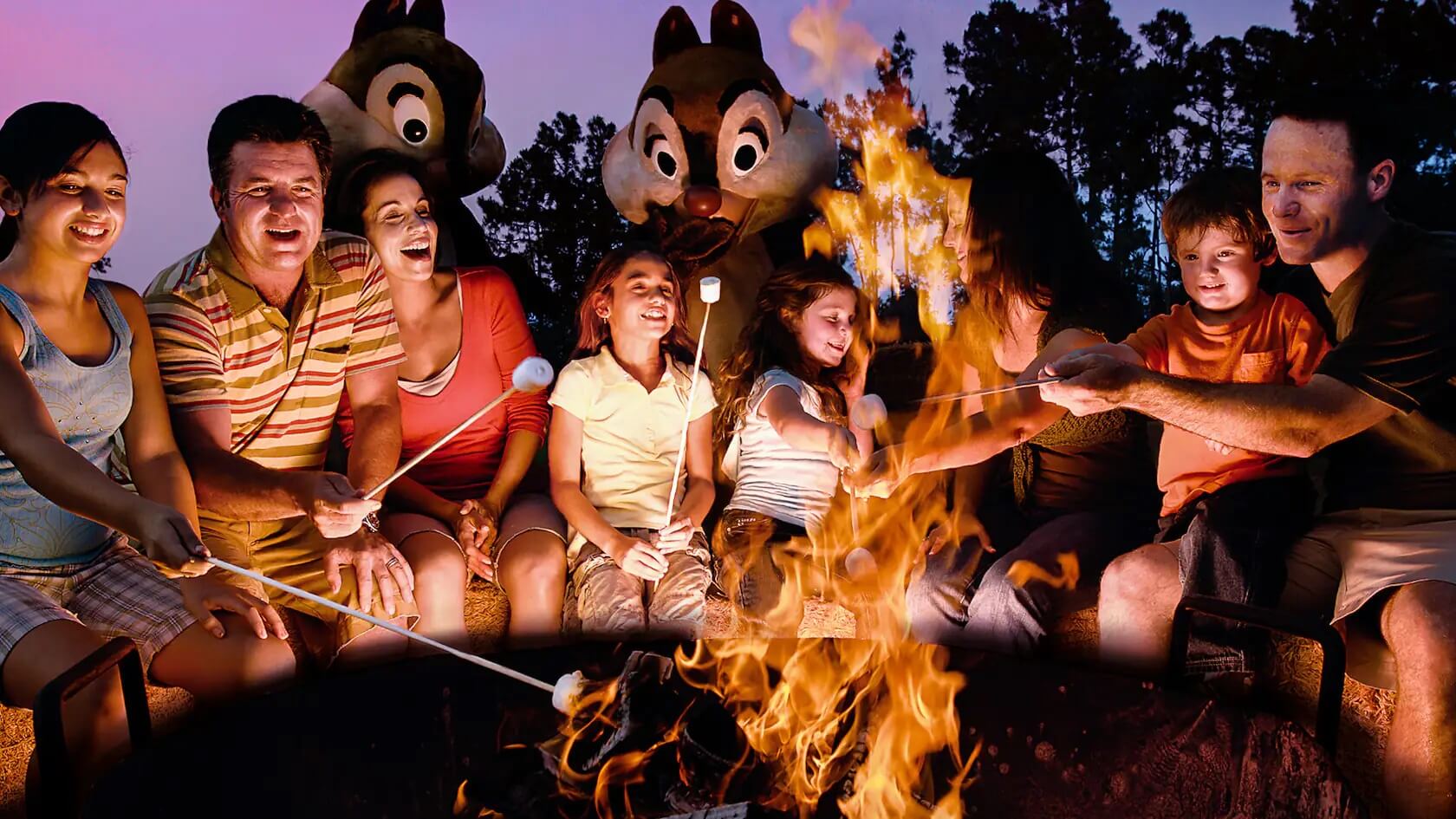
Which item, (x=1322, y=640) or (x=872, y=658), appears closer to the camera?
(x=1322, y=640)

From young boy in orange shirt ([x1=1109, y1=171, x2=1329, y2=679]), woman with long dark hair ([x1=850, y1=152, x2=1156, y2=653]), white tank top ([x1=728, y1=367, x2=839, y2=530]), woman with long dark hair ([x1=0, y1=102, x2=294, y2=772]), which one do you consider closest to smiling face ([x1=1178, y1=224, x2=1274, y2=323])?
young boy in orange shirt ([x1=1109, y1=171, x2=1329, y2=679])

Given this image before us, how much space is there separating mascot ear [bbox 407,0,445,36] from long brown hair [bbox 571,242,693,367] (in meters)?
1.10

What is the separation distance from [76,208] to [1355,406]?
2.58 metres

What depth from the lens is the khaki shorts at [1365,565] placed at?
197cm

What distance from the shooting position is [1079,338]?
2.55 m

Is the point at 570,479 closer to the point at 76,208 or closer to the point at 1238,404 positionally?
the point at 76,208

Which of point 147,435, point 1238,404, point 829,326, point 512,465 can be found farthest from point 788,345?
point 147,435

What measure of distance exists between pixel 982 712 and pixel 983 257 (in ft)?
4.02

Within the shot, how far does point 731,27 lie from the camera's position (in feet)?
11.5

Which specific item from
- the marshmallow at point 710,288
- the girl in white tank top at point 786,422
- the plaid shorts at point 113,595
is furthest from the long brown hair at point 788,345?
the plaid shorts at point 113,595

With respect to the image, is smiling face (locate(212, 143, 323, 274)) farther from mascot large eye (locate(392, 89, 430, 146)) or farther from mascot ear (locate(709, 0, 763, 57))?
mascot ear (locate(709, 0, 763, 57))

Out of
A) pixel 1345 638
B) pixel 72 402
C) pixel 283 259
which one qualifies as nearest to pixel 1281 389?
pixel 1345 638

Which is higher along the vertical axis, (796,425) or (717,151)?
(717,151)

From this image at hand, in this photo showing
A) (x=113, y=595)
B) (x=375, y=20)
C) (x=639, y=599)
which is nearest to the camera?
(x=113, y=595)
